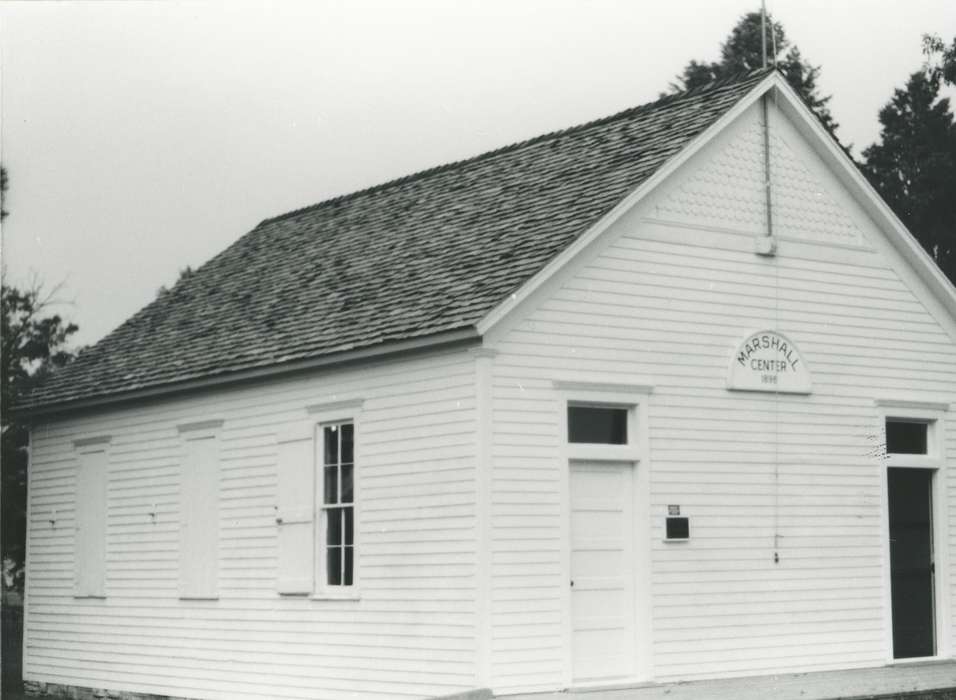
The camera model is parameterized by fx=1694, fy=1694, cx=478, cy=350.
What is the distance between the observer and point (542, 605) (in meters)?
15.5

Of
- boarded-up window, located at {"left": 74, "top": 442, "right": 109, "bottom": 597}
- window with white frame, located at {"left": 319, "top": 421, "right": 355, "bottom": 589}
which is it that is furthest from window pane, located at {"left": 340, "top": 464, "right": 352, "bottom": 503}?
boarded-up window, located at {"left": 74, "top": 442, "right": 109, "bottom": 597}

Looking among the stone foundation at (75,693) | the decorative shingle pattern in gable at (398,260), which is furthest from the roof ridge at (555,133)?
the stone foundation at (75,693)

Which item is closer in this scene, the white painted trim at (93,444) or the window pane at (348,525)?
the window pane at (348,525)

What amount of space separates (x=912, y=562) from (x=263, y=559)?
7225 mm

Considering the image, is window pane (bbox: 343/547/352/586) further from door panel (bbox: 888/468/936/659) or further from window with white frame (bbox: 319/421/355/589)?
door panel (bbox: 888/468/936/659)

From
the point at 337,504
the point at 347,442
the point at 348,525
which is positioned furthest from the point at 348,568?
the point at 347,442

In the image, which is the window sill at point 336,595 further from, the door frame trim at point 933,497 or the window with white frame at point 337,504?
the door frame trim at point 933,497

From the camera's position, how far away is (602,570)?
16.2 m

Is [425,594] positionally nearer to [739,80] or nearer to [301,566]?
[301,566]

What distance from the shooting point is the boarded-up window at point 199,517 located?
19.6 meters

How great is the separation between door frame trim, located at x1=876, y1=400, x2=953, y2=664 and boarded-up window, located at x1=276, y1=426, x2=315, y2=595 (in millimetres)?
6207

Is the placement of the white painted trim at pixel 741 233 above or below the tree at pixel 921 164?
below

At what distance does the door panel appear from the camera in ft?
61.5

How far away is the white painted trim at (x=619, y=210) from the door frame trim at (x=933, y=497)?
12.1ft
